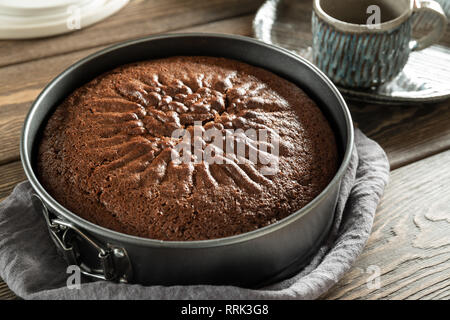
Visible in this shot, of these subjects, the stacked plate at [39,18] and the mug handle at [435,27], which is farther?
the stacked plate at [39,18]

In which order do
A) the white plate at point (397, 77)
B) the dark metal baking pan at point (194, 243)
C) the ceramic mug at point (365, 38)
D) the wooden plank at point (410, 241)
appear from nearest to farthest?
1. the dark metal baking pan at point (194, 243)
2. the wooden plank at point (410, 241)
3. the ceramic mug at point (365, 38)
4. the white plate at point (397, 77)

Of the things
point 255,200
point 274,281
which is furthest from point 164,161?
point 274,281

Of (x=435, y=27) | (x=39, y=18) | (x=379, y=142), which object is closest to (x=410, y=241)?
(x=379, y=142)

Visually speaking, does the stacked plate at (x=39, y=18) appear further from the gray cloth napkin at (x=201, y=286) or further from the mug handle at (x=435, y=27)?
the mug handle at (x=435, y=27)

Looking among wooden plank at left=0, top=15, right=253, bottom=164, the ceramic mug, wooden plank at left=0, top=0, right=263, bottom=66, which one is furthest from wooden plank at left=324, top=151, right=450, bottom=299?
wooden plank at left=0, top=0, right=263, bottom=66

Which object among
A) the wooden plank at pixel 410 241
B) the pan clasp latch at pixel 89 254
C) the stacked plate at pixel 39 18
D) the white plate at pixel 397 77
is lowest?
the wooden plank at pixel 410 241

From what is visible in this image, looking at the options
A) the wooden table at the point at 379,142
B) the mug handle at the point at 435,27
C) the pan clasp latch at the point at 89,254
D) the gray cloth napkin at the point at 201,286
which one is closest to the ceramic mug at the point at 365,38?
the mug handle at the point at 435,27

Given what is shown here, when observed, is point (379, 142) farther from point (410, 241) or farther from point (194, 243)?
point (194, 243)

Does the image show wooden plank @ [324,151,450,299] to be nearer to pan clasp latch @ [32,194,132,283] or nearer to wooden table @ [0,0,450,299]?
wooden table @ [0,0,450,299]
